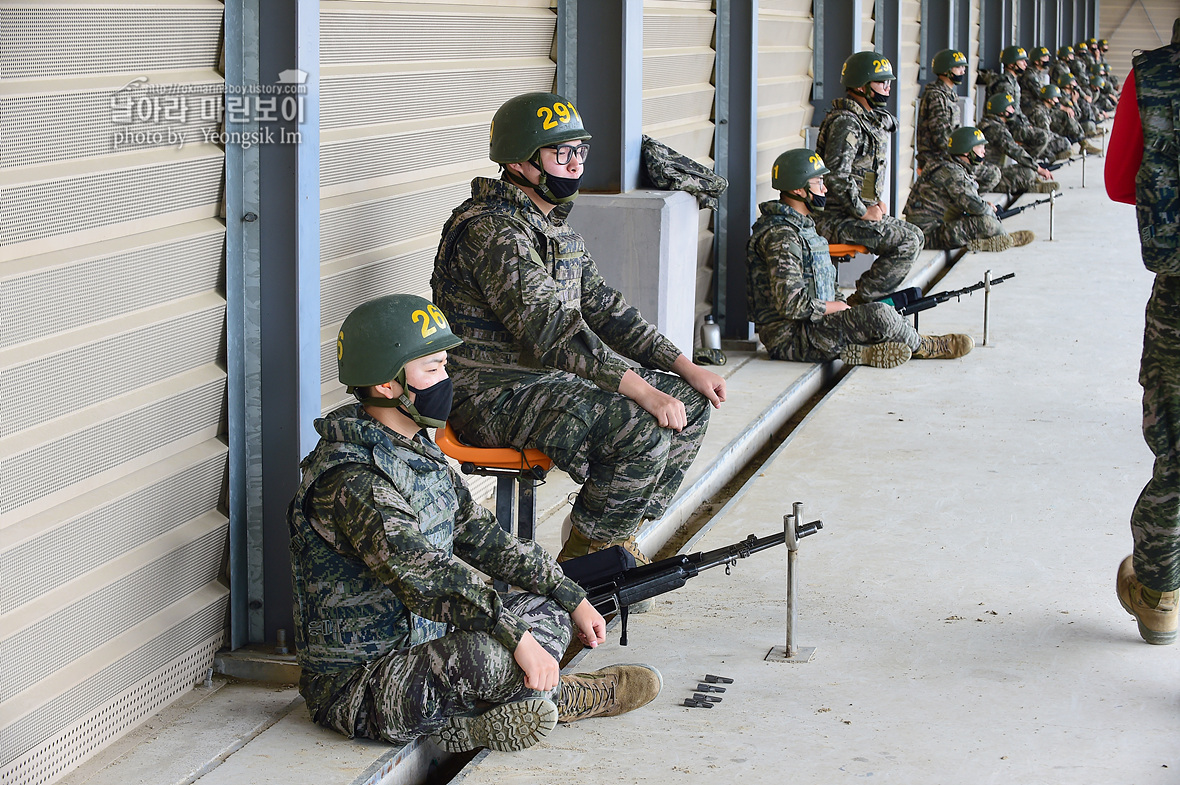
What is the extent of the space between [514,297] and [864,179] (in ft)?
20.9

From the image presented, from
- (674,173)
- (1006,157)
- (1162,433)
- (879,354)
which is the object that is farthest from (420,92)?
(1006,157)

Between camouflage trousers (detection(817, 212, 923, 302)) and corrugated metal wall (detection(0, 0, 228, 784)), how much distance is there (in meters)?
6.43

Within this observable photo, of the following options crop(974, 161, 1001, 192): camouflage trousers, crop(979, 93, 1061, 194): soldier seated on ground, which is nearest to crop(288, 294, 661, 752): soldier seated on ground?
crop(974, 161, 1001, 192): camouflage trousers

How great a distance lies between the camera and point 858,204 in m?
9.49

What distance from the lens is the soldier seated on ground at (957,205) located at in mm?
12781

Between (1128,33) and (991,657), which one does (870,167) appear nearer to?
(991,657)

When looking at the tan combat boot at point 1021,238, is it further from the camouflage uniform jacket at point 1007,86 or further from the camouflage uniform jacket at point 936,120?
the camouflage uniform jacket at point 1007,86

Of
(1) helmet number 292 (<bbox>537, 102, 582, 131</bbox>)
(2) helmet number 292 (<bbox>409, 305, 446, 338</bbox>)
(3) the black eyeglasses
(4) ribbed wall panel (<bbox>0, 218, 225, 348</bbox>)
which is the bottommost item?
(2) helmet number 292 (<bbox>409, 305, 446, 338</bbox>)

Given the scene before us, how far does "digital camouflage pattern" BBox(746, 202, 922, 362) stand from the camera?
320 inches

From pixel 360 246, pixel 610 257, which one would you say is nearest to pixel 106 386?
pixel 360 246

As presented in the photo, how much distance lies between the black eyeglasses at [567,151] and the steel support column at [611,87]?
7.23 ft

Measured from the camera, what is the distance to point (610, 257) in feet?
22.4

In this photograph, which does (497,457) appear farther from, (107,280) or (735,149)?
(735,149)

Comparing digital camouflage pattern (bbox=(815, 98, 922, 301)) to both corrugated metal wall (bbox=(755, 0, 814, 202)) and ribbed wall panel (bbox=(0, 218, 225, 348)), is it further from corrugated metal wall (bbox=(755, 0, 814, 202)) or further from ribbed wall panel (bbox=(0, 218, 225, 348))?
ribbed wall panel (bbox=(0, 218, 225, 348))
